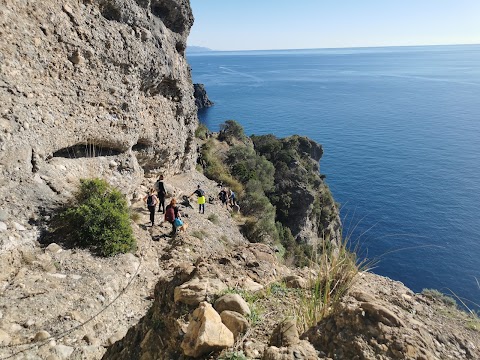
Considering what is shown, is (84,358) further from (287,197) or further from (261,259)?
(287,197)

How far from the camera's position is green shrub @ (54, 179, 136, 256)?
30.5 feet

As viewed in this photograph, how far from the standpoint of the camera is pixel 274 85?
141500mm

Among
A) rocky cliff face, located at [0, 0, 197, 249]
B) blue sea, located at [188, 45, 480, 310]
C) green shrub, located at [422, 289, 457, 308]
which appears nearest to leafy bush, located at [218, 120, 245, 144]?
blue sea, located at [188, 45, 480, 310]

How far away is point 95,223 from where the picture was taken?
30.9 ft

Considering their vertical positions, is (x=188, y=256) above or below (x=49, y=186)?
below

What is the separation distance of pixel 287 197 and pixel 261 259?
2976 cm

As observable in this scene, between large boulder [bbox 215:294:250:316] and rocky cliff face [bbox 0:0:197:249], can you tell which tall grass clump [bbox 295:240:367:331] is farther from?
rocky cliff face [bbox 0:0:197:249]

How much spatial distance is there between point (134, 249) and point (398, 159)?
211ft

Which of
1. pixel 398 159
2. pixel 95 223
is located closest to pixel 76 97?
pixel 95 223

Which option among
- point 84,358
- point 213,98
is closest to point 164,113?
point 84,358

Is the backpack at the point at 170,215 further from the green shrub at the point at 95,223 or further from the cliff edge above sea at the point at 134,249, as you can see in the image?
the green shrub at the point at 95,223

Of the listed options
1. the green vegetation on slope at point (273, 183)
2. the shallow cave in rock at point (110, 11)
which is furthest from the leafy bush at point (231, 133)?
the shallow cave in rock at point (110, 11)

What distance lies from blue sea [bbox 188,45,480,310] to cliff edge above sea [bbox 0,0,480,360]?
0.98 m

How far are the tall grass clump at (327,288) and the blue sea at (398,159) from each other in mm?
529
